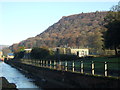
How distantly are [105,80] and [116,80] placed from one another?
1.29 meters

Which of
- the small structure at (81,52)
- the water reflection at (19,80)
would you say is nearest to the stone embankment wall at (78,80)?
the water reflection at (19,80)

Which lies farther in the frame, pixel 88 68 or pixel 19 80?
pixel 19 80

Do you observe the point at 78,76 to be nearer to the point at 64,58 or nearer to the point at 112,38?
the point at 112,38

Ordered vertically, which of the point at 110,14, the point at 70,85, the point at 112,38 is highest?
the point at 110,14

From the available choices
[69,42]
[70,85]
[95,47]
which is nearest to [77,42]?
[69,42]

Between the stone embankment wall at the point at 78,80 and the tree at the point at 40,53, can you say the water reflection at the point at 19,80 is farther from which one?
the tree at the point at 40,53

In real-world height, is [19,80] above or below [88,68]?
below

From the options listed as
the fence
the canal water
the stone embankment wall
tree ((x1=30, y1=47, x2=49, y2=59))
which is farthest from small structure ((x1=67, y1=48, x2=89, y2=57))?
the stone embankment wall

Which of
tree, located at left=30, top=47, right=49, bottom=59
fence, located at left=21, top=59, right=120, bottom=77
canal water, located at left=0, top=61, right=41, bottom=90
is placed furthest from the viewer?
tree, located at left=30, top=47, right=49, bottom=59

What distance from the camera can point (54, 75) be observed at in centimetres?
2908

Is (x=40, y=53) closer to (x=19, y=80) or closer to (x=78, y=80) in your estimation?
(x=19, y=80)

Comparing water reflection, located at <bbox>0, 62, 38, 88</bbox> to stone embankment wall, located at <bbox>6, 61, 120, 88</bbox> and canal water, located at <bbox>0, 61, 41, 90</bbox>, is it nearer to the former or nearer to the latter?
canal water, located at <bbox>0, 61, 41, 90</bbox>

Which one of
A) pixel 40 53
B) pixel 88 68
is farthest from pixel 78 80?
pixel 40 53

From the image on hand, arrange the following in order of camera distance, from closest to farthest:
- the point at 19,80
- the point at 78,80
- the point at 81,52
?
the point at 78,80
the point at 19,80
the point at 81,52
